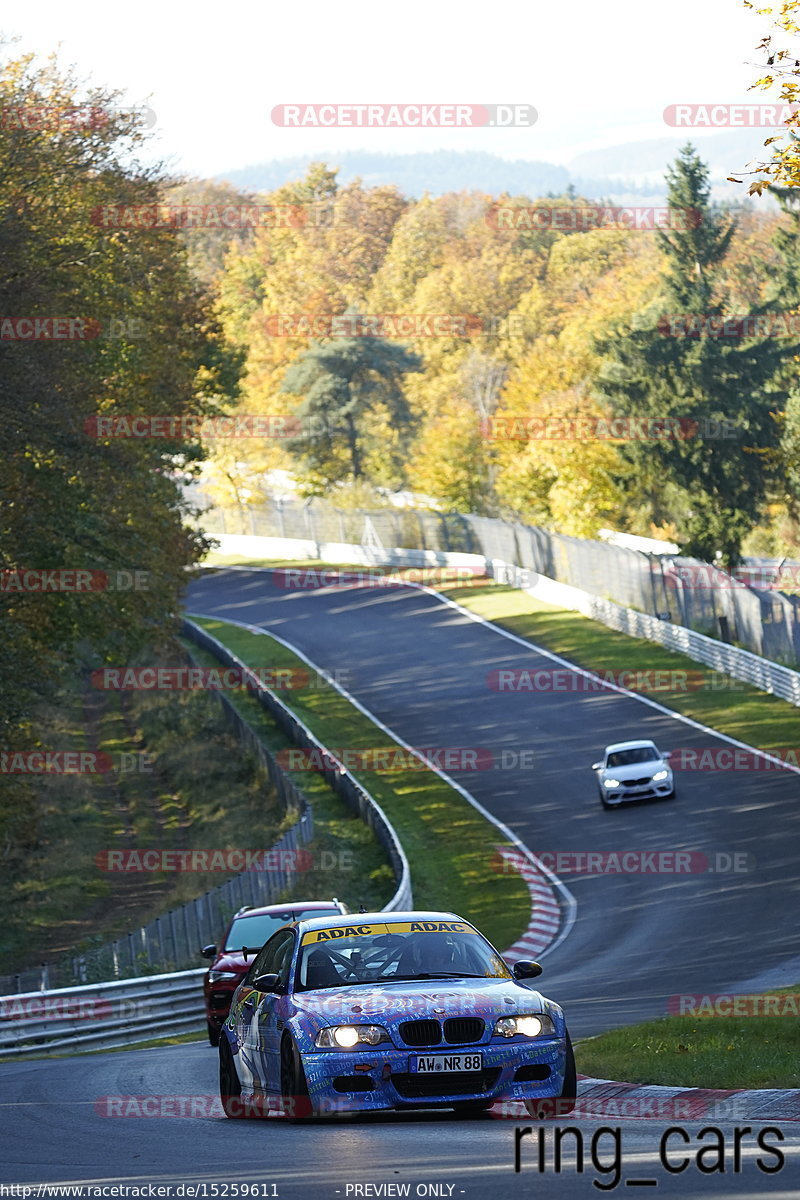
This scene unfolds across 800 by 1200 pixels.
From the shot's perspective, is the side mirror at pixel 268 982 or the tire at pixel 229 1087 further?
the tire at pixel 229 1087

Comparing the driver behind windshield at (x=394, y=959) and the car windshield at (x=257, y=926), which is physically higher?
the driver behind windshield at (x=394, y=959)

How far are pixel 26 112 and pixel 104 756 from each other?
19279 millimetres

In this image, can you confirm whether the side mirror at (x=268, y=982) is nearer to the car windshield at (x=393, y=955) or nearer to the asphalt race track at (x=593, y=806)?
the car windshield at (x=393, y=955)

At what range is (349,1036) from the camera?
9.92m

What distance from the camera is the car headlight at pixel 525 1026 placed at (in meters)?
10.0

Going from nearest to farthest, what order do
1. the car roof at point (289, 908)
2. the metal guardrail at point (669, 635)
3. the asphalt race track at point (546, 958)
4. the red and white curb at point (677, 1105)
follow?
the asphalt race track at point (546, 958) → the red and white curb at point (677, 1105) → the car roof at point (289, 908) → the metal guardrail at point (669, 635)

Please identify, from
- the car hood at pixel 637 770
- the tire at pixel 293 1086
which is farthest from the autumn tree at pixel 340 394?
the tire at pixel 293 1086

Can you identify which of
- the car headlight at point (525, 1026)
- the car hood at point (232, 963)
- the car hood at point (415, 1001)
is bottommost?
the car hood at point (232, 963)

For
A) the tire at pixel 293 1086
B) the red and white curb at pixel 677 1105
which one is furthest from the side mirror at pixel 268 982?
the red and white curb at pixel 677 1105

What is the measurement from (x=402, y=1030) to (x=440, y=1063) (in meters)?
0.29

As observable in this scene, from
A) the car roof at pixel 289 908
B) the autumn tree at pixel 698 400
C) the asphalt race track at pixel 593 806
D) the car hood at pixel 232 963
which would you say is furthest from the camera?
the autumn tree at pixel 698 400

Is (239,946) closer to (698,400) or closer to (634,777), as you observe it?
(634,777)

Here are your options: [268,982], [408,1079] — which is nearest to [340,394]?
[268,982]

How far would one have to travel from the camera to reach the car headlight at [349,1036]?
9.88 m
